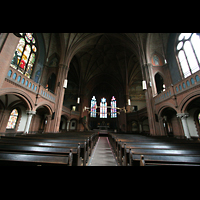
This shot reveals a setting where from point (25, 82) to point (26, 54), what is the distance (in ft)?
15.2

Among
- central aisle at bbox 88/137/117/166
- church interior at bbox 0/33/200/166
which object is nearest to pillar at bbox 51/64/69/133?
church interior at bbox 0/33/200/166

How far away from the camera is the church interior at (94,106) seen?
114 inches

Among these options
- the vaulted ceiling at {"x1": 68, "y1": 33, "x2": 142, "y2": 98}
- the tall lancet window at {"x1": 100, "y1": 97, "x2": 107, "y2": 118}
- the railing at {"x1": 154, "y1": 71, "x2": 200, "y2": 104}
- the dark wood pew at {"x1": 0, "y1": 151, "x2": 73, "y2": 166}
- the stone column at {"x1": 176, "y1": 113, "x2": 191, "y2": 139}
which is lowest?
the dark wood pew at {"x1": 0, "y1": 151, "x2": 73, "y2": 166}

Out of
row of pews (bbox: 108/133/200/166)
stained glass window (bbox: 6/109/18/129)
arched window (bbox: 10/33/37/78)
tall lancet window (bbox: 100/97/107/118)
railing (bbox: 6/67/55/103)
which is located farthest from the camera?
tall lancet window (bbox: 100/97/107/118)

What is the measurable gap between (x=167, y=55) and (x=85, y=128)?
61.5 ft

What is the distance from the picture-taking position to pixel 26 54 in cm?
1027

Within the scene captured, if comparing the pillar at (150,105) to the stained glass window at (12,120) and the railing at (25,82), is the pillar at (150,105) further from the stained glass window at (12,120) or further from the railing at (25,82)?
the stained glass window at (12,120)

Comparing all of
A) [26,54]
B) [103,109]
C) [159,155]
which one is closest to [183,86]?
[159,155]

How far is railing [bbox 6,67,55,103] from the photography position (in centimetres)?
664

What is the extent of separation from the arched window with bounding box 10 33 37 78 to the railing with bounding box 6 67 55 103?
2204 mm

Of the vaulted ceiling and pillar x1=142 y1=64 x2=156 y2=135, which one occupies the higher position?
the vaulted ceiling

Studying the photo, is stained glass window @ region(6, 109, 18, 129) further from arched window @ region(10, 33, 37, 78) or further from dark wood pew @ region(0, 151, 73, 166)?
dark wood pew @ region(0, 151, 73, 166)
